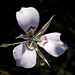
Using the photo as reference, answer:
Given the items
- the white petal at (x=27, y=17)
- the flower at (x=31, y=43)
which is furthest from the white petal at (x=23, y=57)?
the white petal at (x=27, y=17)

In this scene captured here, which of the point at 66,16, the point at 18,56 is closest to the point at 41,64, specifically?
the point at 18,56

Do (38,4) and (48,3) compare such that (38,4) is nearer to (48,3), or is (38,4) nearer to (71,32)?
(48,3)

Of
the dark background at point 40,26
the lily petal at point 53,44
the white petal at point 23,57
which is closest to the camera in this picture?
the white petal at point 23,57

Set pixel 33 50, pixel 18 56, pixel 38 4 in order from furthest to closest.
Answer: pixel 38 4 → pixel 33 50 → pixel 18 56

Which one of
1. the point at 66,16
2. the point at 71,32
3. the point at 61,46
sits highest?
the point at 61,46

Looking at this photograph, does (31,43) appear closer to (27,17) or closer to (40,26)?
(27,17)

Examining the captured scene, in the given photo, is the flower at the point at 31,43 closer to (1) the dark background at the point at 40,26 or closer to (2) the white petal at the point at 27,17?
(2) the white petal at the point at 27,17

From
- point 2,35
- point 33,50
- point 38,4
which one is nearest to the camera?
point 33,50
